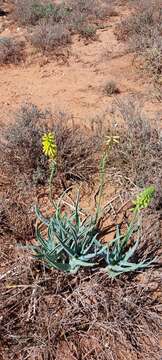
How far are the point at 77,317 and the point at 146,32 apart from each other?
4.93m

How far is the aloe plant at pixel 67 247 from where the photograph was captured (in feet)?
9.31

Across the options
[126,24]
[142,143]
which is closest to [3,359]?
[142,143]

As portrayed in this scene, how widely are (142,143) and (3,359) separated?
7.51 ft

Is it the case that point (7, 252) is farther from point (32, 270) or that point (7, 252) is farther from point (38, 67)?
point (38, 67)

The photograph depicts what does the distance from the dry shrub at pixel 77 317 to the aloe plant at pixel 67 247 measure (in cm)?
12

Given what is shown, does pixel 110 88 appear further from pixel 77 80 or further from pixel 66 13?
pixel 66 13

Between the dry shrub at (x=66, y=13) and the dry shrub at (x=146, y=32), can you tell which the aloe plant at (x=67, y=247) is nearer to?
the dry shrub at (x=146, y=32)

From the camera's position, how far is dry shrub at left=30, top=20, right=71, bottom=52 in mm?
6566

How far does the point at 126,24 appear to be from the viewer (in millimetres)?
6988

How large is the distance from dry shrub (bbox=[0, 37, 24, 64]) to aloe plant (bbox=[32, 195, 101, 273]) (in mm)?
3914

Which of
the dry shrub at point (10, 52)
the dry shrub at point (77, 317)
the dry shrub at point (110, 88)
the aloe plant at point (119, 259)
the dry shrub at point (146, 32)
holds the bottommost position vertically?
the dry shrub at point (77, 317)

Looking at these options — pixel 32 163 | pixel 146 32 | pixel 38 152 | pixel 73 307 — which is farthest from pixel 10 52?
pixel 73 307

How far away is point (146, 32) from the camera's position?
653 cm

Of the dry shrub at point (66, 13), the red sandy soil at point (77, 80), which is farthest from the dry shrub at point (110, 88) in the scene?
the dry shrub at point (66, 13)
